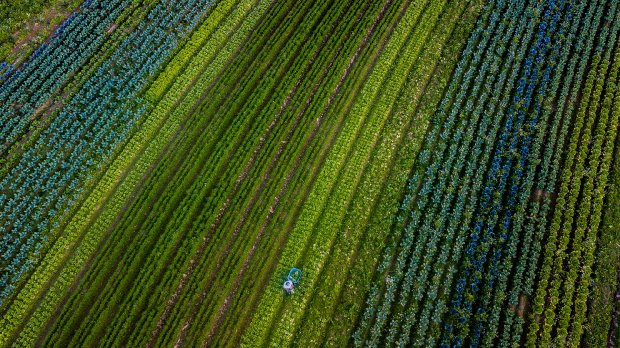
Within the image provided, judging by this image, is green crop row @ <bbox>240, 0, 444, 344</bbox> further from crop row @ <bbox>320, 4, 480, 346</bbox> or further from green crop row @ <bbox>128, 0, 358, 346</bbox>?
green crop row @ <bbox>128, 0, 358, 346</bbox>

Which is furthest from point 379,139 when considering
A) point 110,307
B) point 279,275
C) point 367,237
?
point 110,307

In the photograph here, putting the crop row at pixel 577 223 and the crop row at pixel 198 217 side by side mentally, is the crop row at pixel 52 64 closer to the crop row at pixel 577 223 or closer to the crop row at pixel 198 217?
the crop row at pixel 198 217

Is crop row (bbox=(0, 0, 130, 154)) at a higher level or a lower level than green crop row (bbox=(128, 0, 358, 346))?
higher

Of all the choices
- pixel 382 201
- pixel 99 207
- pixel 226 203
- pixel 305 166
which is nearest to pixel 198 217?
pixel 226 203

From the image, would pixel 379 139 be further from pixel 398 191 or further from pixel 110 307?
pixel 110 307

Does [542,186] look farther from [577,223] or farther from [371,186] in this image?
[371,186]

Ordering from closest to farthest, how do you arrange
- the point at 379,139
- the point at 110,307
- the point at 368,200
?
the point at 110,307, the point at 368,200, the point at 379,139

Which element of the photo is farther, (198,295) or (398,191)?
(398,191)

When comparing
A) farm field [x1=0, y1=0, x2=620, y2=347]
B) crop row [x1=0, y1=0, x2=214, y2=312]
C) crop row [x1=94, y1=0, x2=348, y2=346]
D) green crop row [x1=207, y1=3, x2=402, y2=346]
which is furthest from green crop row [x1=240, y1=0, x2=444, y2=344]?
crop row [x1=0, y1=0, x2=214, y2=312]

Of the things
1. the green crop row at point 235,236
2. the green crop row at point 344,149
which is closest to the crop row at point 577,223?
the green crop row at point 344,149
